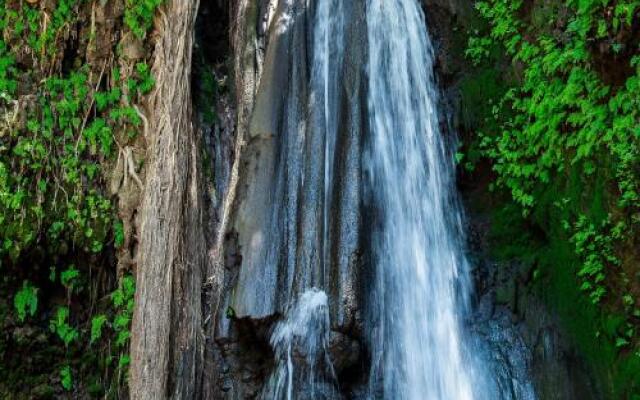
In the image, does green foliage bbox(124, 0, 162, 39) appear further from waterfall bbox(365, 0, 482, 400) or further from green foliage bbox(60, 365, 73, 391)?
green foliage bbox(60, 365, 73, 391)

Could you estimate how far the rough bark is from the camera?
5520 millimetres

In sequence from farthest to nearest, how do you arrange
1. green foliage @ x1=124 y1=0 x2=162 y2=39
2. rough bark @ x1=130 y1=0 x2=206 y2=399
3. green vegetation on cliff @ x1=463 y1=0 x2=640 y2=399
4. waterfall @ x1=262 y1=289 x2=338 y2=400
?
green foliage @ x1=124 y1=0 x2=162 y2=39
rough bark @ x1=130 y1=0 x2=206 y2=399
green vegetation on cliff @ x1=463 y1=0 x2=640 y2=399
waterfall @ x1=262 y1=289 x2=338 y2=400

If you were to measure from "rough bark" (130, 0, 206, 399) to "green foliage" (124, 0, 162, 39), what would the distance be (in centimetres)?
32

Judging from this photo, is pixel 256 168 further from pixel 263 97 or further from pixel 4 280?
pixel 4 280

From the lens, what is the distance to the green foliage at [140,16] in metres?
7.03

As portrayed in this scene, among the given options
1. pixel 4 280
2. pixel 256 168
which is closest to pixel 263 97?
pixel 256 168

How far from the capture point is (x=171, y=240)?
588 centimetres

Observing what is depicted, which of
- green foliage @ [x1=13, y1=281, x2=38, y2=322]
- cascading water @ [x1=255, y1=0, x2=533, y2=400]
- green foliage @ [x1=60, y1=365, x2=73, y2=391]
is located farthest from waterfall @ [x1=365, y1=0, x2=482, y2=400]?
green foliage @ [x1=13, y1=281, x2=38, y2=322]

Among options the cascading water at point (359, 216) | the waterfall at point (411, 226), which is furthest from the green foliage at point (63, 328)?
the waterfall at point (411, 226)

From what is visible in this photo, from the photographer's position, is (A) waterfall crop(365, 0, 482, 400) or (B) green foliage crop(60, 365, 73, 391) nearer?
(A) waterfall crop(365, 0, 482, 400)

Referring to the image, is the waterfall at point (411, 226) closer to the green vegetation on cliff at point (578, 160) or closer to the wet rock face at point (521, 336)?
the wet rock face at point (521, 336)

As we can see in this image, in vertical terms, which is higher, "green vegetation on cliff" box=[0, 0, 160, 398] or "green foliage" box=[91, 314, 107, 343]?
"green vegetation on cliff" box=[0, 0, 160, 398]

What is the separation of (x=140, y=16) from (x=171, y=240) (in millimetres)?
2859

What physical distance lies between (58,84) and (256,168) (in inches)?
116
